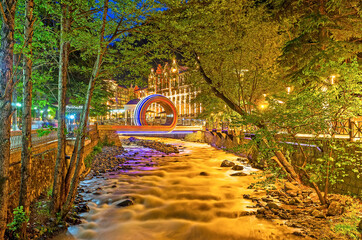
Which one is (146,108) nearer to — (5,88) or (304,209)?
(304,209)

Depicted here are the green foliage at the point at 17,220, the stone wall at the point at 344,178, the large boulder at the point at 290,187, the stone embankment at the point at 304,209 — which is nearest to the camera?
the green foliage at the point at 17,220

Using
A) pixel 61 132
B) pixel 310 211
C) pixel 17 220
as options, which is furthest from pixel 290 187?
pixel 17 220

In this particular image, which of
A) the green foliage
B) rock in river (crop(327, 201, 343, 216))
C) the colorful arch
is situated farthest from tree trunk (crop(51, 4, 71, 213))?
the colorful arch

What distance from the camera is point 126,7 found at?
21.9ft

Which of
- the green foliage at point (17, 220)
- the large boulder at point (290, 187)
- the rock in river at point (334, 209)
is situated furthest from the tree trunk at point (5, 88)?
the large boulder at point (290, 187)

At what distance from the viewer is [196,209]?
1048 cm

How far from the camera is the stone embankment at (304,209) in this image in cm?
748

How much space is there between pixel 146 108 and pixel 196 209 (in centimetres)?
2602

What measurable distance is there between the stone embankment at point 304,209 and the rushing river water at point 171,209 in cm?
45

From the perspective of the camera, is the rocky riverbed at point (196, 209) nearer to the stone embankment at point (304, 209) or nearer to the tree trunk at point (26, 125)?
the stone embankment at point (304, 209)

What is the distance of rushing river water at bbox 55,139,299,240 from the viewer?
Answer: 8000mm

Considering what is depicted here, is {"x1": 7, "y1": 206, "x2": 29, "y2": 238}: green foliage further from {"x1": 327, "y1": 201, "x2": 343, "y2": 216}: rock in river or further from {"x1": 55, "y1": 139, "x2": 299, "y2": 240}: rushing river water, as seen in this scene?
{"x1": 327, "y1": 201, "x2": 343, "y2": 216}: rock in river

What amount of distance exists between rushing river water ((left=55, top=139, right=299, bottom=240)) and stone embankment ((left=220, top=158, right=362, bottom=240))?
454 millimetres

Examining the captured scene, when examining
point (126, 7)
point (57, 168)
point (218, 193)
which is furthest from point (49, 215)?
point (218, 193)
